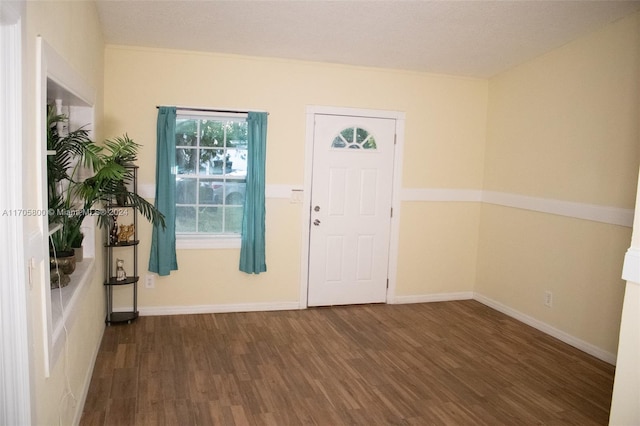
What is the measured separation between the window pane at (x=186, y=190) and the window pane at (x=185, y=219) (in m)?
0.08

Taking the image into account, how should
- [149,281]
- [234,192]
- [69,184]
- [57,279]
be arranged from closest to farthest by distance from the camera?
1. [57,279]
2. [69,184]
3. [149,281]
4. [234,192]

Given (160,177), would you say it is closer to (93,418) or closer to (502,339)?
(93,418)

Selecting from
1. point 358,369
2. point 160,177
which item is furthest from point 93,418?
point 160,177

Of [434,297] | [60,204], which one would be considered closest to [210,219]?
[60,204]

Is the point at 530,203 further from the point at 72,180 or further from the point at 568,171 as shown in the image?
the point at 72,180

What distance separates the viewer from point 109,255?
429 cm

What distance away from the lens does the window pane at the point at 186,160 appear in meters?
4.62

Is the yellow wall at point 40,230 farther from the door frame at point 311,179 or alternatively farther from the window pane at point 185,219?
the door frame at point 311,179

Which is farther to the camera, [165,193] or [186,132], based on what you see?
[186,132]

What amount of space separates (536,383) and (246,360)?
209 centimetres

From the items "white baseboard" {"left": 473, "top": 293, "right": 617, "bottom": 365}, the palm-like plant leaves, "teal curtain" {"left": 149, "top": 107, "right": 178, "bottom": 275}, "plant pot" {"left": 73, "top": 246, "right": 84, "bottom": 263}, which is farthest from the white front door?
"plant pot" {"left": 73, "top": 246, "right": 84, "bottom": 263}

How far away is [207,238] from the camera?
15.5 ft

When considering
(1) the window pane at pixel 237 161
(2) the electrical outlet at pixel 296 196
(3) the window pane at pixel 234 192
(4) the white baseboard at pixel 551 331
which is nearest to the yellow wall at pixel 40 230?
(1) the window pane at pixel 237 161

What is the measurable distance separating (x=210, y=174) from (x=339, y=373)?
90.6 inches
